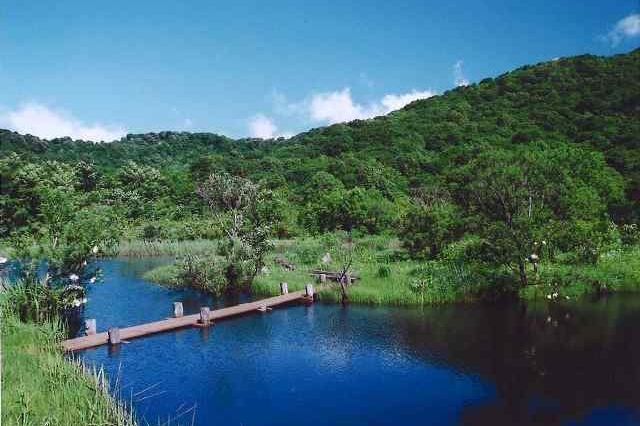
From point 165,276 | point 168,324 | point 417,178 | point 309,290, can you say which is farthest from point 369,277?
point 417,178

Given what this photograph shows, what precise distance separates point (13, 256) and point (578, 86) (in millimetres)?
60119

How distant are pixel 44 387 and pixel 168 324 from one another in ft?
25.0

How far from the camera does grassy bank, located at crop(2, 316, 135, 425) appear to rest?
9155 mm

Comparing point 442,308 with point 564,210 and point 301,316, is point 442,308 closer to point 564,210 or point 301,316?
point 301,316

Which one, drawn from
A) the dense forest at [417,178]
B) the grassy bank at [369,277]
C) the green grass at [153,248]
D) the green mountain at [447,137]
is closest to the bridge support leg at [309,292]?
the grassy bank at [369,277]

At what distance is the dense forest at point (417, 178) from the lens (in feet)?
72.2

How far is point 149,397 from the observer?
1260cm

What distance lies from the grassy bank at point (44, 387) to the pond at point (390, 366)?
1.36m

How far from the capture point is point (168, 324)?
18188 millimetres

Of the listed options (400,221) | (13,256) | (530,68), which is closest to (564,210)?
(400,221)

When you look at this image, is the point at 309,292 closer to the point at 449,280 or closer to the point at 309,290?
the point at 309,290

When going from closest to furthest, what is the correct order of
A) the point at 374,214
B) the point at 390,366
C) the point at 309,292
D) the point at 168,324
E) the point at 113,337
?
1. the point at 390,366
2. the point at 113,337
3. the point at 168,324
4. the point at 309,292
5. the point at 374,214

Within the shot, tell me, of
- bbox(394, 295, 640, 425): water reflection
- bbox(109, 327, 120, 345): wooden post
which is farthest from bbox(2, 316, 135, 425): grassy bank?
bbox(394, 295, 640, 425): water reflection

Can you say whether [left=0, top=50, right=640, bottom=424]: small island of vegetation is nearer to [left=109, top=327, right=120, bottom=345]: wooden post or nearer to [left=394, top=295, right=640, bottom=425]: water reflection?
[left=109, top=327, right=120, bottom=345]: wooden post
